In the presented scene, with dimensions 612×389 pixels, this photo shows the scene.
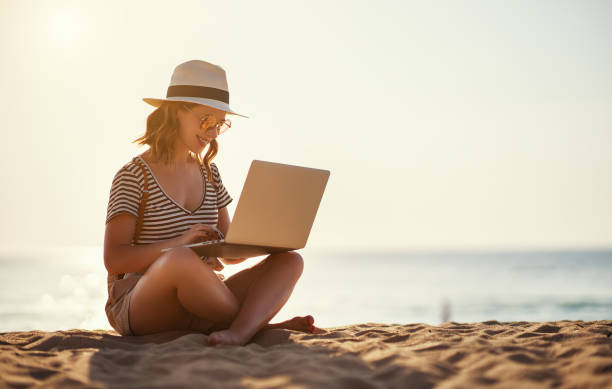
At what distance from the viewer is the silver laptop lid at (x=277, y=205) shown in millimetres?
2736

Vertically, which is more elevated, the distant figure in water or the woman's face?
the woman's face

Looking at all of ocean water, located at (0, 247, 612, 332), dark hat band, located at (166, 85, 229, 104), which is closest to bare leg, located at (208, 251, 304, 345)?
dark hat band, located at (166, 85, 229, 104)

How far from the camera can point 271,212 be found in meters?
2.87

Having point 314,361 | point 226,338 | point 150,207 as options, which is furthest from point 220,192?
point 314,361

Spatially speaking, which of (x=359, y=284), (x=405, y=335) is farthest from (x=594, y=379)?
(x=359, y=284)

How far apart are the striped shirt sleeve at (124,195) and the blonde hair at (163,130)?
0.87 ft

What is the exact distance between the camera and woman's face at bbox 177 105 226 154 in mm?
3350

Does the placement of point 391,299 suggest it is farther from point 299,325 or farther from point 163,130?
point 163,130

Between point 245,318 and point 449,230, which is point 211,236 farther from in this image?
point 449,230

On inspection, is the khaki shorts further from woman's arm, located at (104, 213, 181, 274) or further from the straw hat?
the straw hat

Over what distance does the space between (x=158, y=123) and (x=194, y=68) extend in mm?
395

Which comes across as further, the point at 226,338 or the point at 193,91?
the point at 193,91

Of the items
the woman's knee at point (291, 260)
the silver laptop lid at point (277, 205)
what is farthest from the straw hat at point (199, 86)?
the woman's knee at point (291, 260)

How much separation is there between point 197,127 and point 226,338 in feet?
4.19
